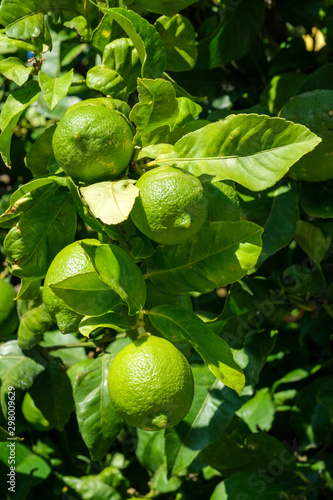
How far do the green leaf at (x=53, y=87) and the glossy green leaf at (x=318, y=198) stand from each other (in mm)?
527

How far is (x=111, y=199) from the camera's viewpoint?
653 mm

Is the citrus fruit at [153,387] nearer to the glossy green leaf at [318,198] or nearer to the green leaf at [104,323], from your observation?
the green leaf at [104,323]

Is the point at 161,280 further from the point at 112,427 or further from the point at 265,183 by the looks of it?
the point at 112,427

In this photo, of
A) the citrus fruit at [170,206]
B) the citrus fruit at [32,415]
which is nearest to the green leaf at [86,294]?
the citrus fruit at [170,206]

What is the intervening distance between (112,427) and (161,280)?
355 mm

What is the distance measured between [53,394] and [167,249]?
57 centimetres

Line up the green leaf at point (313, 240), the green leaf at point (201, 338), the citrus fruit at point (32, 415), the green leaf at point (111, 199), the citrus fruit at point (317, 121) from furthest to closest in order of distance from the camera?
the citrus fruit at point (32, 415) → the green leaf at point (313, 240) → the citrus fruit at point (317, 121) → the green leaf at point (201, 338) → the green leaf at point (111, 199)

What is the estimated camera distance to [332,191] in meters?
1.06

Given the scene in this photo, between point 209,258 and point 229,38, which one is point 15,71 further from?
point 229,38

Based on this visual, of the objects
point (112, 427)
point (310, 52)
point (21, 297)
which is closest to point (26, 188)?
point (21, 297)

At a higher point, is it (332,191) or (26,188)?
(26,188)

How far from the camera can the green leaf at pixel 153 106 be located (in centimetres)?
72

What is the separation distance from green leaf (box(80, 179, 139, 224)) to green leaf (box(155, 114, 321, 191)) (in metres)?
0.10

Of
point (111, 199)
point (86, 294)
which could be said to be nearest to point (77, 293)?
point (86, 294)
